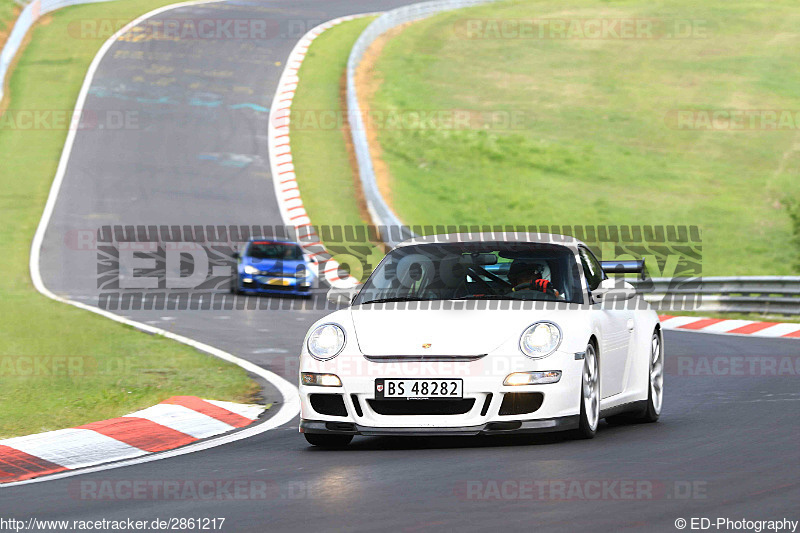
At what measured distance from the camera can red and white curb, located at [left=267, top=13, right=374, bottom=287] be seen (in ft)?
89.0

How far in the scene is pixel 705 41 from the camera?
181 feet

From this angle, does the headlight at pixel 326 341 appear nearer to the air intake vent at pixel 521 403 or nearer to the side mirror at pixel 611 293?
the air intake vent at pixel 521 403

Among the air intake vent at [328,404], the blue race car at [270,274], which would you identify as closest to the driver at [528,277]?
the air intake vent at [328,404]

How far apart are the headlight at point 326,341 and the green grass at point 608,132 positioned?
73.6 feet

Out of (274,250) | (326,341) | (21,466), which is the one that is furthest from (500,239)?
(274,250)

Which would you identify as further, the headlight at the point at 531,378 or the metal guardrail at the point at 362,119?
the metal guardrail at the point at 362,119

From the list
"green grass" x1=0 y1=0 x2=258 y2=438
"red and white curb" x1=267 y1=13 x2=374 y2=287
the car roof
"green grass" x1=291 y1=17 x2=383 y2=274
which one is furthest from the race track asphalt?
"green grass" x1=291 y1=17 x2=383 y2=274

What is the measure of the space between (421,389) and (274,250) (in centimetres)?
1707

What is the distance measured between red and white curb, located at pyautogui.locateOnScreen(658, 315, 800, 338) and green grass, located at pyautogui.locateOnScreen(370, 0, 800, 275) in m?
9.11

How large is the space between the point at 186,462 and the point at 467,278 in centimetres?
255

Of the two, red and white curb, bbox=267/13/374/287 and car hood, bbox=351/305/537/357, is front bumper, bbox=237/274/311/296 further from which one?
car hood, bbox=351/305/537/357

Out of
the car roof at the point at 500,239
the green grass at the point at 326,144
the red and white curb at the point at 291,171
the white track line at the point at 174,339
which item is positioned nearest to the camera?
the white track line at the point at 174,339

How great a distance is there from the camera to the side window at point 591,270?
991cm

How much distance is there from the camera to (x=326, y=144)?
3966 cm
